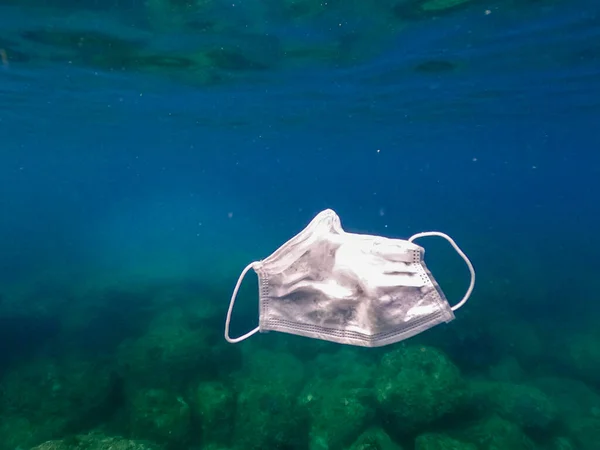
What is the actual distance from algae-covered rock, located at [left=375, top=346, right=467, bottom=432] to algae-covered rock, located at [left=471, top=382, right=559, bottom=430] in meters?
1.10

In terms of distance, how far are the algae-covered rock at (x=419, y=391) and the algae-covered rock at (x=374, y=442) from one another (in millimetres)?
675

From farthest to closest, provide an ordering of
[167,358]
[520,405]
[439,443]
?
[167,358], [520,405], [439,443]

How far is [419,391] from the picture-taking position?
9.02m

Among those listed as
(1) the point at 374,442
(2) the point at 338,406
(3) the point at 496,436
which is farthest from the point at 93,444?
(3) the point at 496,436

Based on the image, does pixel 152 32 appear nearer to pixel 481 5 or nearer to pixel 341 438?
pixel 481 5

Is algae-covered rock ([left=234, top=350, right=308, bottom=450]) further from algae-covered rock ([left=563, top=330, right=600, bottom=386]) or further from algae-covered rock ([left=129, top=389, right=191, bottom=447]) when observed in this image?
algae-covered rock ([left=563, top=330, right=600, bottom=386])

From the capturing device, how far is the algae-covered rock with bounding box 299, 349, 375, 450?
8797 mm

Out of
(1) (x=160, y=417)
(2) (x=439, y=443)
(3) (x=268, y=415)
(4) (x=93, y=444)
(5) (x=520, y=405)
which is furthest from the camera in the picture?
(5) (x=520, y=405)

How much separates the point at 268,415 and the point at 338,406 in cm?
157

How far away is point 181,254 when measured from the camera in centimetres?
3291

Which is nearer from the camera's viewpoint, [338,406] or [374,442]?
[374,442]

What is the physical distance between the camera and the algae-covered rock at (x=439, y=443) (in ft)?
26.0

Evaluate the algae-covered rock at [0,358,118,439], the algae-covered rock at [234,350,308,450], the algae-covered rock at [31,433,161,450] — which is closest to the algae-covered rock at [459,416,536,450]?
the algae-covered rock at [234,350,308,450]

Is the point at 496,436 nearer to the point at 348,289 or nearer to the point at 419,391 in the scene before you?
the point at 419,391
